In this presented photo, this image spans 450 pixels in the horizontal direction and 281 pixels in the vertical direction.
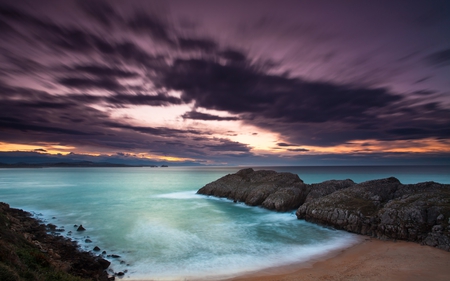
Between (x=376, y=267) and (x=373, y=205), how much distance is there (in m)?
11.8

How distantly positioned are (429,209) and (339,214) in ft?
25.9

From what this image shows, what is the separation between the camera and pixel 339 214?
25.7 metres

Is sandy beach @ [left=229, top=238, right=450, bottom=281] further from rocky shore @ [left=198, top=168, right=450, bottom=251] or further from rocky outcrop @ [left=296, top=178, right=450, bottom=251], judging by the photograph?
rocky shore @ [left=198, top=168, right=450, bottom=251]

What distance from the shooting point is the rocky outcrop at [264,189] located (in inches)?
1411

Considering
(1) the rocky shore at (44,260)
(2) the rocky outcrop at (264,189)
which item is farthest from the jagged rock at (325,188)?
(1) the rocky shore at (44,260)

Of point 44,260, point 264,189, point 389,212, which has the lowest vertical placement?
point 44,260

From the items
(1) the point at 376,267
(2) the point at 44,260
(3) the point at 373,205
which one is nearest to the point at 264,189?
(3) the point at 373,205

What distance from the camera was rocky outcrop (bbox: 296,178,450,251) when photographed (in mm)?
20156

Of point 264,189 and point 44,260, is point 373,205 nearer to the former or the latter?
point 264,189

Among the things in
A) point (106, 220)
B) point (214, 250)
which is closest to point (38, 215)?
point (106, 220)

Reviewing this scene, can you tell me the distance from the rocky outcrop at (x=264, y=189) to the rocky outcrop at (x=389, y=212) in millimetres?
5758

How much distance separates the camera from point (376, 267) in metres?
15.7

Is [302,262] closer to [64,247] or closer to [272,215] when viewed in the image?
[272,215]

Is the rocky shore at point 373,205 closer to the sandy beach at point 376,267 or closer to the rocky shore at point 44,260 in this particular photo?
the sandy beach at point 376,267
